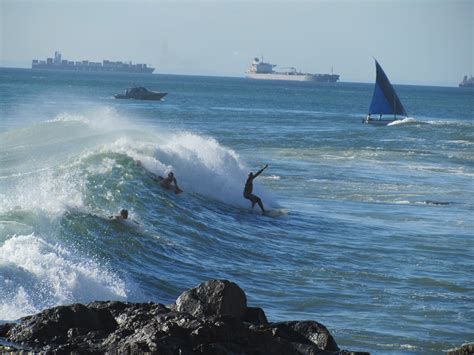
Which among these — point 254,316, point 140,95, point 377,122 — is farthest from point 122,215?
point 140,95

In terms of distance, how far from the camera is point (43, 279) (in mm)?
16016

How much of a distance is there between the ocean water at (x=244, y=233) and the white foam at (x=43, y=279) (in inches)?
1.2

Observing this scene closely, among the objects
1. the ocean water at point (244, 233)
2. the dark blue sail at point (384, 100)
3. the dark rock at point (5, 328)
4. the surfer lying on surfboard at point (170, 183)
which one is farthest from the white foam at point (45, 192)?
the dark blue sail at point (384, 100)

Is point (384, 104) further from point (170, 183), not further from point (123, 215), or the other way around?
point (123, 215)

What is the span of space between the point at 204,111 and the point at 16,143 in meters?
47.1

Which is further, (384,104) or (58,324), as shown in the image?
(384,104)

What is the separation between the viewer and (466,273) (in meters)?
20.9

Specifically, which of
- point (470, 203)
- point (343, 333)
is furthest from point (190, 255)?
point (470, 203)

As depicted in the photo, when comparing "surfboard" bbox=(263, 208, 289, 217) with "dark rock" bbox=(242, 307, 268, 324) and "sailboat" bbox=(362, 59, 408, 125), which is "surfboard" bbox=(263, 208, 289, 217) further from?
"sailboat" bbox=(362, 59, 408, 125)

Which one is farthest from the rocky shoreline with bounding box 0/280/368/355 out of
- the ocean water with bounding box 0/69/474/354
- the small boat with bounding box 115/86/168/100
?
the small boat with bounding box 115/86/168/100

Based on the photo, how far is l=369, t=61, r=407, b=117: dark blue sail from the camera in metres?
76.4

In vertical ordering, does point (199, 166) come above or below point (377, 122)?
above

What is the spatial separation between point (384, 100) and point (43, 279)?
65.8 meters

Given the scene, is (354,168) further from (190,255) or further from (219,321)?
(219,321)
